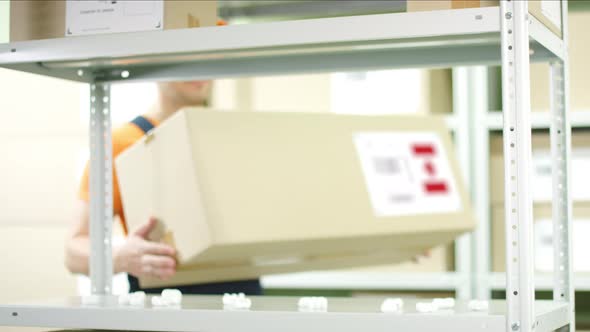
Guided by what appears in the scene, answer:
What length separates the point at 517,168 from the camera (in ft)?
4.12

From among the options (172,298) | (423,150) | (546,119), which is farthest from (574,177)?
(172,298)

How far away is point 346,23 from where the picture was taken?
1.33 m

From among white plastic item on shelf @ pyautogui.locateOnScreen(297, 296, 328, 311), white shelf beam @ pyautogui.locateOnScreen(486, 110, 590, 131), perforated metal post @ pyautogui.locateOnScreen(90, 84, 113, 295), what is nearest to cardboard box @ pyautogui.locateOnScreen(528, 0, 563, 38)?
white plastic item on shelf @ pyautogui.locateOnScreen(297, 296, 328, 311)

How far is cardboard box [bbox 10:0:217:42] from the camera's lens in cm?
150

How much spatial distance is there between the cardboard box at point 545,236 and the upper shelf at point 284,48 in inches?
47.0

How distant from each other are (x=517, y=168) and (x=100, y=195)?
0.91 meters

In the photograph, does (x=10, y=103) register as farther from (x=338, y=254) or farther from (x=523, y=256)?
(x=523, y=256)

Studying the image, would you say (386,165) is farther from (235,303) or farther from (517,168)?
(517,168)

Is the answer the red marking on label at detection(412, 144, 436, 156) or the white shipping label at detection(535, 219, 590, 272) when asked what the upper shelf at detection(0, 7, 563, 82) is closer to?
the red marking on label at detection(412, 144, 436, 156)

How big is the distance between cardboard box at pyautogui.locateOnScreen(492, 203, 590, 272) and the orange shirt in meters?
1.13

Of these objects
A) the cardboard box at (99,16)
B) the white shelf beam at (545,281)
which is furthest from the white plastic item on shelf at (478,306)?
the white shelf beam at (545,281)

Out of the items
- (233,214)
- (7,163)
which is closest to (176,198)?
(233,214)

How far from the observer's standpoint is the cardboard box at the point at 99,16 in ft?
4.91

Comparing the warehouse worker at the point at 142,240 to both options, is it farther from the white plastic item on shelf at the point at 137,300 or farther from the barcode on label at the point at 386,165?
the barcode on label at the point at 386,165
